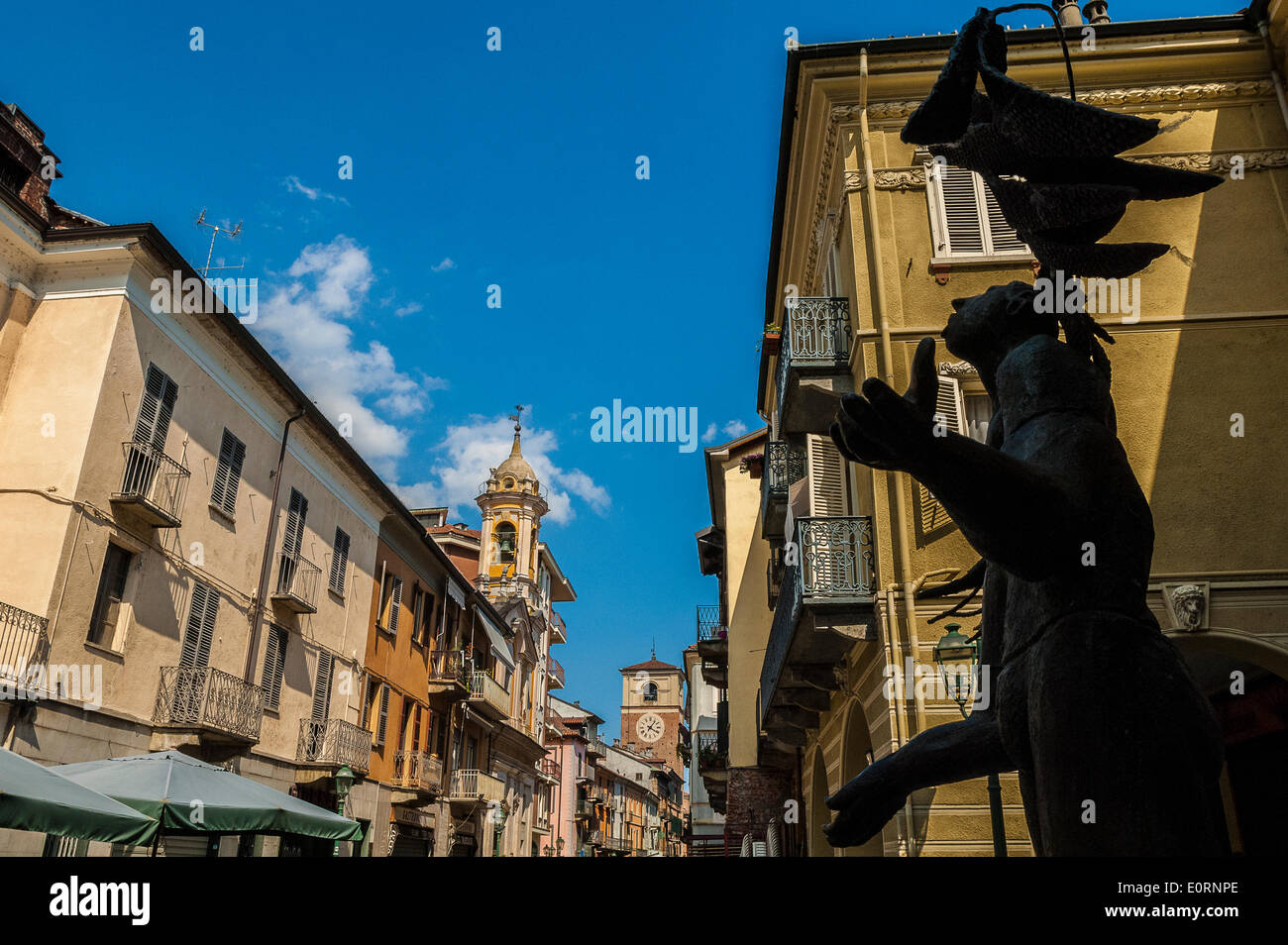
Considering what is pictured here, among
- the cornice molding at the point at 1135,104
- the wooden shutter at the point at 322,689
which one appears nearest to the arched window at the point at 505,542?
the wooden shutter at the point at 322,689

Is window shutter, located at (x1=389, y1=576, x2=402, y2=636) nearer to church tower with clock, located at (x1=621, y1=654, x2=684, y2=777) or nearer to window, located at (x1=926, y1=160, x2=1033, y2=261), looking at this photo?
window, located at (x1=926, y1=160, x2=1033, y2=261)

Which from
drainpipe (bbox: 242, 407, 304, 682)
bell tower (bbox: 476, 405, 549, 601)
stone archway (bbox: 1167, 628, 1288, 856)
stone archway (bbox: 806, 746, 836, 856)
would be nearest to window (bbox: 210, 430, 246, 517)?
drainpipe (bbox: 242, 407, 304, 682)

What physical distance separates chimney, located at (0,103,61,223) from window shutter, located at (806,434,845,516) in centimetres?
1459

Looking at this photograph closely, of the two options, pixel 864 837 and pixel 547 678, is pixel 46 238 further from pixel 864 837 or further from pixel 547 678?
pixel 547 678

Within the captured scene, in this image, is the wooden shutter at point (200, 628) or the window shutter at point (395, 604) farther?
the window shutter at point (395, 604)

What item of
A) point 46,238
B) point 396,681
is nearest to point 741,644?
point 396,681

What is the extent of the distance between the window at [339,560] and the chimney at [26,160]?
1092cm

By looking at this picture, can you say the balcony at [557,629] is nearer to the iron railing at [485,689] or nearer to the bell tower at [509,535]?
the bell tower at [509,535]

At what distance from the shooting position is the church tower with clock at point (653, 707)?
110938 millimetres

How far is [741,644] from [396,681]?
1136 centimetres

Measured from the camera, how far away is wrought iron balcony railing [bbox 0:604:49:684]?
13500 mm

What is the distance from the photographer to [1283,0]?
43.6 ft

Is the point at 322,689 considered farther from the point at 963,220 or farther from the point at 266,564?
the point at 963,220

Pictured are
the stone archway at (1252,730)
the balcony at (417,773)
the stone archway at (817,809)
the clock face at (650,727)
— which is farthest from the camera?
the clock face at (650,727)
